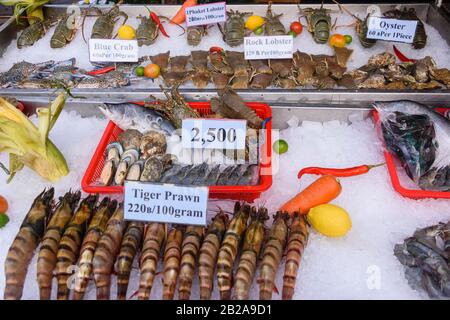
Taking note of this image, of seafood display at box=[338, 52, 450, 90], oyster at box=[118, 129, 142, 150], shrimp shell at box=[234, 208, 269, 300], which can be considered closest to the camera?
shrimp shell at box=[234, 208, 269, 300]

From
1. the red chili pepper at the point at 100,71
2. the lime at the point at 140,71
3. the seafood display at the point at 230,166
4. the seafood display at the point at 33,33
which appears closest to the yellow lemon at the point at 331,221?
the seafood display at the point at 230,166

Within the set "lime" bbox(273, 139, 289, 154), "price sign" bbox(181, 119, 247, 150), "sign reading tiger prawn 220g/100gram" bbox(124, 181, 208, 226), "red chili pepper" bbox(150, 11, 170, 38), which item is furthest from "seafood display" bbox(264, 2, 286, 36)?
"sign reading tiger prawn 220g/100gram" bbox(124, 181, 208, 226)

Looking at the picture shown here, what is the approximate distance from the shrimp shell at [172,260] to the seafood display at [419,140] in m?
1.45

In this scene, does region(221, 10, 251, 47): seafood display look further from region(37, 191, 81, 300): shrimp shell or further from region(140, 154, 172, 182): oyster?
region(37, 191, 81, 300): shrimp shell

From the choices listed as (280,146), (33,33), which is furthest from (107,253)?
(33,33)

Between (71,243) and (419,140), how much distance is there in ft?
6.88

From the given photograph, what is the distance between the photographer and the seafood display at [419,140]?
2.25 metres

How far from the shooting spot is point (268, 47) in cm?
312

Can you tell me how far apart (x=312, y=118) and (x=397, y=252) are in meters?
1.20

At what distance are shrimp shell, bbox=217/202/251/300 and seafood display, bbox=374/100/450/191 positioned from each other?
1058mm

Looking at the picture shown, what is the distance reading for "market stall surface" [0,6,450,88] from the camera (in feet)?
11.4

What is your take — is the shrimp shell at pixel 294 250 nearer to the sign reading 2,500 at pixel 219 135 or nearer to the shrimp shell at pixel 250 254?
the shrimp shell at pixel 250 254
